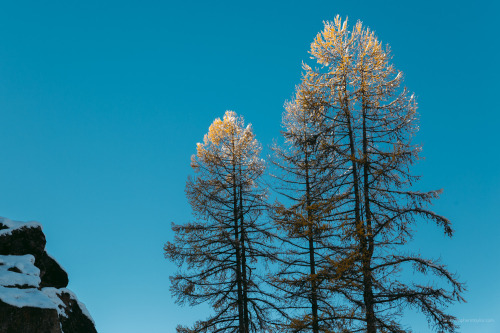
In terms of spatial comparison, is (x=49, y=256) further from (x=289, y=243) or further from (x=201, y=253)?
(x=289, y=243)

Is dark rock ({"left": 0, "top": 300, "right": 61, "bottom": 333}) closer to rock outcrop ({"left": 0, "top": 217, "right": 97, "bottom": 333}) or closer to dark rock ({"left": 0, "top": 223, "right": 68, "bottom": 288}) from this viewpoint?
rock outcrop ({"left": 0, "top": 217, "right": 97, "bottom": 333})

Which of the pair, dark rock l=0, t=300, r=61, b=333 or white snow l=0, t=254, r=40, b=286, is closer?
dark rock l=0, t=300, r=61, b=333

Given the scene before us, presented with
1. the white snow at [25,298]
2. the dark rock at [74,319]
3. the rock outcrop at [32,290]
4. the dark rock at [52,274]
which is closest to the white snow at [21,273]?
the rock outcrop at [32,290]

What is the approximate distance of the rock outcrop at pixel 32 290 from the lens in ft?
34.3

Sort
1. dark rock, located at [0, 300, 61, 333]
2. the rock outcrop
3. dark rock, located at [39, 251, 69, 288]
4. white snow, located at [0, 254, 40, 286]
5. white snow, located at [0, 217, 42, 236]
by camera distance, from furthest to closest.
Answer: dark rock, located at [39, 251, 69, 288]
white snow, located at [0, 217, 42, 236]
white snow, located at [0, 254, 40, 286]
the rock outcrop
dark rock, located at [0, 300, 61, 333]

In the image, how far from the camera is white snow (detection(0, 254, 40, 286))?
11.2 metres

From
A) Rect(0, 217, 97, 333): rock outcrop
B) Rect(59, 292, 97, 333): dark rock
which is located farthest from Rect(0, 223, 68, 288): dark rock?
Rect(59, 292, 97, 333): dark rock

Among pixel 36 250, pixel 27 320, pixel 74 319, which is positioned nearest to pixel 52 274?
pixel 36 250

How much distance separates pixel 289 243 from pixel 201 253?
345cm

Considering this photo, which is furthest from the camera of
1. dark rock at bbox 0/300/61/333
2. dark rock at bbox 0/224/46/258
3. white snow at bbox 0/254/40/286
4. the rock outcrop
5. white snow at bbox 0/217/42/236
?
white snow at bbox 0/217/42/236

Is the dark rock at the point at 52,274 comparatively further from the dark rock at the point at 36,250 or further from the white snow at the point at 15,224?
the white snow at the point at 15,224

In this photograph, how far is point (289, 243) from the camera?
671 inches

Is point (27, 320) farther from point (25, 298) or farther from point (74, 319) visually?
point (74, 319)

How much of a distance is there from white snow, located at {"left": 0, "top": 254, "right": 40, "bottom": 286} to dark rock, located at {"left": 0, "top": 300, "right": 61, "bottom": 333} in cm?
96
